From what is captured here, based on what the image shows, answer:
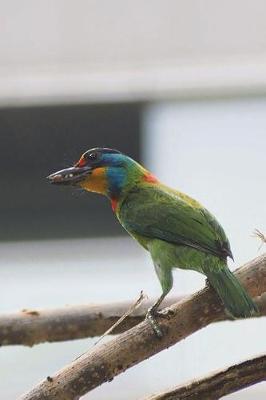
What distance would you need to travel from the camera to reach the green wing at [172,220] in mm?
955

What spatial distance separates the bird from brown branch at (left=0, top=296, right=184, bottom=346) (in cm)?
16

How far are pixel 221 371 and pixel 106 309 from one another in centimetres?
30

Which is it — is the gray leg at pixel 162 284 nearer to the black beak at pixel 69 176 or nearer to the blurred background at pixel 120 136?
the black beak at pixel 69 176

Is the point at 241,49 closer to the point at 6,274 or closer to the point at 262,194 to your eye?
the point at 262,194

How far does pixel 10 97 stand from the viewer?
2.49 metres

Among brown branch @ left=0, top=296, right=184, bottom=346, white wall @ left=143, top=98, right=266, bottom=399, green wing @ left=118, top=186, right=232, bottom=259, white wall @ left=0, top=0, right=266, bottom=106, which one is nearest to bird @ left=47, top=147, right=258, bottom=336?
green wing @ left=118, top=186, right=232, bottom=259

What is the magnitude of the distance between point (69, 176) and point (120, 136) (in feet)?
3.92

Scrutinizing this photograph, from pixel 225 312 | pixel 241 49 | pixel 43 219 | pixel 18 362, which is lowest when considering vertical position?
pixel 18 362

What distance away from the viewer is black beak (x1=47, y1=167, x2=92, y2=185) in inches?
37.3

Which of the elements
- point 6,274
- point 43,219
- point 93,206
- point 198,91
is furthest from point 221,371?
point 198,91

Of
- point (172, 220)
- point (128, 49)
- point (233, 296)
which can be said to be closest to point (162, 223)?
point (172, 220)

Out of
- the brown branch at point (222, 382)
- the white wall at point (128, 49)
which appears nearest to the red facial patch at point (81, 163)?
the brown branch at point (222, 382)

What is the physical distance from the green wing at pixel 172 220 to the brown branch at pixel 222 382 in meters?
0.12

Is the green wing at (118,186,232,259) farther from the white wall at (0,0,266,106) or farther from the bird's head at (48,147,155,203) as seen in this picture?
the white wall at (0,0,266,106)
